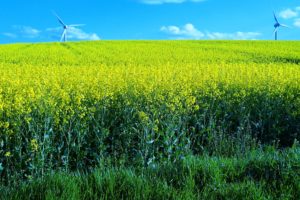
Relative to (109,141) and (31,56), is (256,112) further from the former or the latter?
(31,56)

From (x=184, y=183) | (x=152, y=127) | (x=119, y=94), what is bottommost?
(x=184, y=183)

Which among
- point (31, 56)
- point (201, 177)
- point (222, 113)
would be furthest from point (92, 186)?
point (31, 56)

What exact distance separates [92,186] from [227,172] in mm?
1962

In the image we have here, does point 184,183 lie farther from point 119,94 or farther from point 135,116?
point 119,94

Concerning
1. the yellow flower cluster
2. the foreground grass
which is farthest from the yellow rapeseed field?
the foreground grass

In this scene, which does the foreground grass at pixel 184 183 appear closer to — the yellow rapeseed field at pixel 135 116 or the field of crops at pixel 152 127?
the field of crops at pixel 152 127

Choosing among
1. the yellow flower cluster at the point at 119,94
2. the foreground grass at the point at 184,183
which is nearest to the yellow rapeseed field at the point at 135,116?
the yellow flower cluster at the point at 119,94

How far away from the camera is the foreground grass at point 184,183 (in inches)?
219

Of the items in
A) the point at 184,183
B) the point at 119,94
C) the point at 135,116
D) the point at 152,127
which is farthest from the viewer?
the point at 119,94

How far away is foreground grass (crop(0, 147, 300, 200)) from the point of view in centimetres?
556

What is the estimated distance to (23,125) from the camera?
8.51 metres

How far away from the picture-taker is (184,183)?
19.6 feet

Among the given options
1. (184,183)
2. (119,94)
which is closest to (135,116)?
(119,94)

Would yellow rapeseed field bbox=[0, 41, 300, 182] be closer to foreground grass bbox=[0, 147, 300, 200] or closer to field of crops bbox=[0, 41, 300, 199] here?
field of crops bbox=[0, 41, 300, 199]
